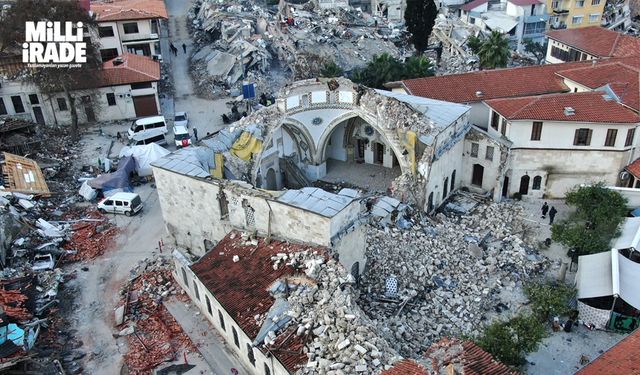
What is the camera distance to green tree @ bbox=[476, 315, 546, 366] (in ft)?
68.6

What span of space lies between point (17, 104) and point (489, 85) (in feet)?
129

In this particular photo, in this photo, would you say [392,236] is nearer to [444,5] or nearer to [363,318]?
[363,318]

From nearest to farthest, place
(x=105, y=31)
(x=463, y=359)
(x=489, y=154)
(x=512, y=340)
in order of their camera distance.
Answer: (x=463, y=359) → (x=512, y=340) → (x=489, y=154) → (x=105, y=31)

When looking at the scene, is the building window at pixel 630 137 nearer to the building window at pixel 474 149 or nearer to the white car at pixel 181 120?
the building window at pixel 474 149

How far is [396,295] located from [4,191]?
2556 cm

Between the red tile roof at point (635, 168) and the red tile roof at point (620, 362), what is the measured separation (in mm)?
17624

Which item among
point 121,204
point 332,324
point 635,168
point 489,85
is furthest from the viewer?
point 489,85

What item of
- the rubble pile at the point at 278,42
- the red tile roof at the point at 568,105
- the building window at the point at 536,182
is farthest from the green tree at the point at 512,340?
the rubble pile at the point at 278,42

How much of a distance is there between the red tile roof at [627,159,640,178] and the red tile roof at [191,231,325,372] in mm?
22420

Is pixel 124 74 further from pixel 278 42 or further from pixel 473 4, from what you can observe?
pixel 473 4

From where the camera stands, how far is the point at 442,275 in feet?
91.2

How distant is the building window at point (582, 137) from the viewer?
1348 inches

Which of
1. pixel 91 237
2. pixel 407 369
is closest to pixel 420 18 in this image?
pixel 91 237

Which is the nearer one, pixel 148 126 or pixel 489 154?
pixel 489 154
